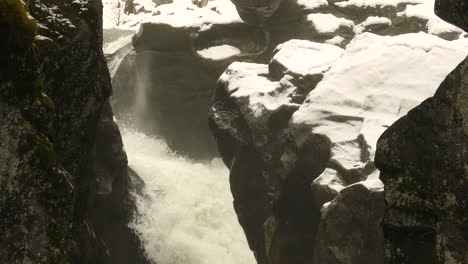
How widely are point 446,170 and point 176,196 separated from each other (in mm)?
14058

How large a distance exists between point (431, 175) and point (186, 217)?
512 inches

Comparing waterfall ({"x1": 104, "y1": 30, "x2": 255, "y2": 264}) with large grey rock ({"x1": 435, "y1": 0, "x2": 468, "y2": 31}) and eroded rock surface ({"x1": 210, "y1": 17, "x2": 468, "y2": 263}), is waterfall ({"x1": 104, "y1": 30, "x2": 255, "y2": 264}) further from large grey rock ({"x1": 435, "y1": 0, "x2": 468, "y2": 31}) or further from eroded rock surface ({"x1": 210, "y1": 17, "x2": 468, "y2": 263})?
large grey rock ({"x1": 435, "y1": 0, "x2": 468, "y2": 31})

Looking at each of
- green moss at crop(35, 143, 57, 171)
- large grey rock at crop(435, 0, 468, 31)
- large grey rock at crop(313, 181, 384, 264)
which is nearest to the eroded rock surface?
large grey rock at crop(313, 181, 384, 264)

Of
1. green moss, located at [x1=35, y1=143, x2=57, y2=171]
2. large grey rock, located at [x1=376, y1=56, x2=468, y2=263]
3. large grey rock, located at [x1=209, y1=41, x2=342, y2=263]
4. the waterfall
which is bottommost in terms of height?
the waterfall

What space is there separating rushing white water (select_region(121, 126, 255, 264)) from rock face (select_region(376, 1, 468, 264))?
1103cm

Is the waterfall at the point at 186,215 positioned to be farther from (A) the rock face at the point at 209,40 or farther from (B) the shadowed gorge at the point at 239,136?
(A) the rock face at the point at 209,40

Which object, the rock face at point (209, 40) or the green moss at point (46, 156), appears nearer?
the green moss at point (46, 156)

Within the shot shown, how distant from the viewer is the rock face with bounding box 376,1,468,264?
19.6ft

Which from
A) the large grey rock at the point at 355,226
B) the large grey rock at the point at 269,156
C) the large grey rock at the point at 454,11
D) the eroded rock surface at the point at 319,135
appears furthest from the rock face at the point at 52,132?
the large grey rock at the point at 355,226

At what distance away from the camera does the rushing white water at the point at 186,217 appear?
1684cm

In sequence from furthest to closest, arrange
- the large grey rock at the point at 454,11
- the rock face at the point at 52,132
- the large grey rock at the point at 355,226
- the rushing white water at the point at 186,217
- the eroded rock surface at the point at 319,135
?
the rushing white water at the point at 186,217, the eroded rock surface at the point at 319,135, the large grey rock at the point at 355,226, the large grey rock at the point at 454,11, the rock face at the point at 52,132

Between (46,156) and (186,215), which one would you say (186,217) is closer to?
(186,215)

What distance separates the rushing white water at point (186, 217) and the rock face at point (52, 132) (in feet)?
7.91

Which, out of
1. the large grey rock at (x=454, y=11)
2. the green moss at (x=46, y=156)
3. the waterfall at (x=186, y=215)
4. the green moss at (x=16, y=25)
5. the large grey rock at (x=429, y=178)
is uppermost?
the green moss at (x=16, y=25)
